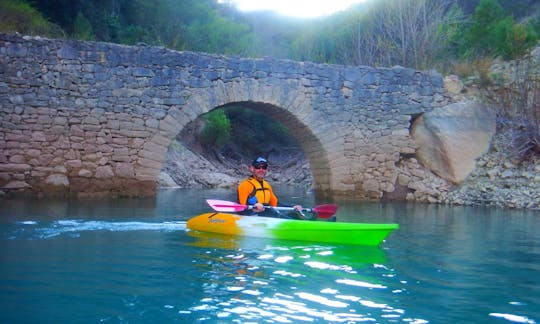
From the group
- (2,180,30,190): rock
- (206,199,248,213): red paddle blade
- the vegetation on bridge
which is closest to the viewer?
(206,199,248,213): red paddle blade

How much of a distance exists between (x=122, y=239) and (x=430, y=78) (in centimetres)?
850

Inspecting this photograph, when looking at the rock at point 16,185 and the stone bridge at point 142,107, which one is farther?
the stone bridge at point 142,107

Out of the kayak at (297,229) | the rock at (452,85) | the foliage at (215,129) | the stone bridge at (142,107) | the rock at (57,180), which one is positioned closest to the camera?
the kayak at (297,229)

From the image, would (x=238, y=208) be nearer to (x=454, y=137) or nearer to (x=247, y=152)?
(x=454, y=137)

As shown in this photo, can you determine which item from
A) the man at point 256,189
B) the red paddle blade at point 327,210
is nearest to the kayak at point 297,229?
the man at point 256,189

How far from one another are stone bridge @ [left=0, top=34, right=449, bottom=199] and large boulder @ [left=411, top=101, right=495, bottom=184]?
0.92 meters

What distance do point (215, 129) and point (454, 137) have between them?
11.9m

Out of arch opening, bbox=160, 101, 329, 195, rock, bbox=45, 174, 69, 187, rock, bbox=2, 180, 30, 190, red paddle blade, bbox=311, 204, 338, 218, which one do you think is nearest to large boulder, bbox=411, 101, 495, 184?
arch opening, bbox=160, 101, 329, 195

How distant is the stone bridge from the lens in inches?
399

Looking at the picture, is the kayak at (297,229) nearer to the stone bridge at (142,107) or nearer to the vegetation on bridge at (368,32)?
the stone bridge at (142,107)

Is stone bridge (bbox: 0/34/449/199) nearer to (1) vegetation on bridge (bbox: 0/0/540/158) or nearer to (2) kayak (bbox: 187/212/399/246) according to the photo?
(1) vegetation on bridge (bbox: 0/0/540/158)

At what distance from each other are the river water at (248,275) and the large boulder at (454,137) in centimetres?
457

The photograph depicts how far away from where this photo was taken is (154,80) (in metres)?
10.7

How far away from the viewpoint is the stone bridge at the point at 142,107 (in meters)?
10.1
